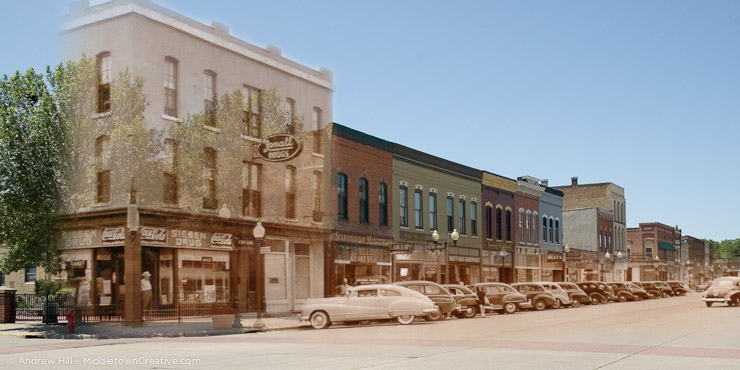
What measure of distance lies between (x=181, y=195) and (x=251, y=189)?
4.84 m

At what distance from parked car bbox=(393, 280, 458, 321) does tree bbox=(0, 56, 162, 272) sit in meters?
11.4

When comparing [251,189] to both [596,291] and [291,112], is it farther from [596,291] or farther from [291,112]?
[596,291]

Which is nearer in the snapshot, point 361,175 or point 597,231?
point 361,175

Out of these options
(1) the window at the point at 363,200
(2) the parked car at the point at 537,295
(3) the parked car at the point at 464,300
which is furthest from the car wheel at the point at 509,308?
(1) the window at the point at 363,200

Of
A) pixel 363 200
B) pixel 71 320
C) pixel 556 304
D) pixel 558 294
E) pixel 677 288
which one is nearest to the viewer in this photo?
pixel 71 320

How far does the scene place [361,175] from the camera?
42.5 m

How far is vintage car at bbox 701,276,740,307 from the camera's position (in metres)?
41.9

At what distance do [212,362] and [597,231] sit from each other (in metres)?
70.6

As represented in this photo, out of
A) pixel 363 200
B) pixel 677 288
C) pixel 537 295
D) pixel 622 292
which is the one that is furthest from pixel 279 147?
pixel 677 288

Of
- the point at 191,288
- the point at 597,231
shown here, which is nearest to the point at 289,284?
the point at 191,288

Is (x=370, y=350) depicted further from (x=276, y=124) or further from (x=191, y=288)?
(x=276, y=124)

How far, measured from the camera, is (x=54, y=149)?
94.9ft

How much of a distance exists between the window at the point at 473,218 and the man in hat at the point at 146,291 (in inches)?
1071

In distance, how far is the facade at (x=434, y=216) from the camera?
150 ft
